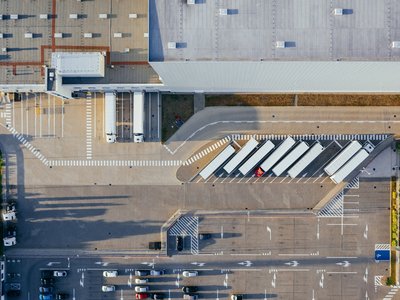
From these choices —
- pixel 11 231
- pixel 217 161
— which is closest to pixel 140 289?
pixel 11 231

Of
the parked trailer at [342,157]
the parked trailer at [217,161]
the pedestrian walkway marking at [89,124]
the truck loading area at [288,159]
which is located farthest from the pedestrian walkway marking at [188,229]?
the parked trailer at [342,157]

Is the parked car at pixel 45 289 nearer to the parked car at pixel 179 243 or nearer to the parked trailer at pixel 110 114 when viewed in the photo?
the parked car at pixel 179 243

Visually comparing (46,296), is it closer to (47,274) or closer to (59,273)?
(47,274)

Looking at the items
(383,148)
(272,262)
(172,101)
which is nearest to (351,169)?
(383,148)

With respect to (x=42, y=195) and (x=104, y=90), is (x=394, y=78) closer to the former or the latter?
(x=104, y=90)

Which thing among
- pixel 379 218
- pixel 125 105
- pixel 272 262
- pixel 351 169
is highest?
pixel 125 105

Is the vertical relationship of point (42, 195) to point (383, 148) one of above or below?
below
